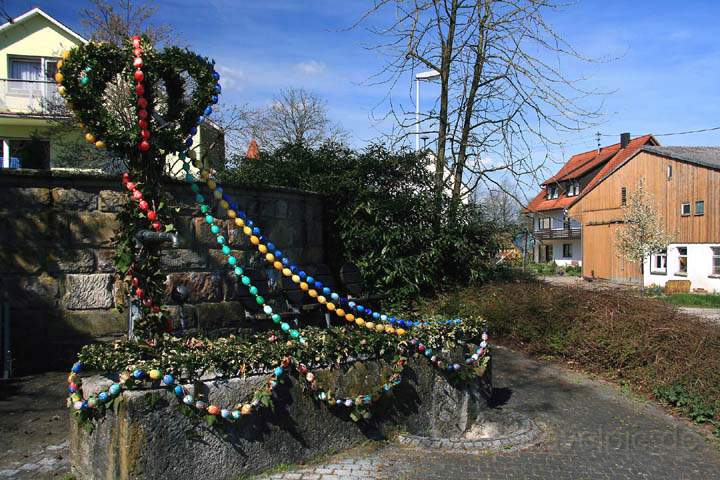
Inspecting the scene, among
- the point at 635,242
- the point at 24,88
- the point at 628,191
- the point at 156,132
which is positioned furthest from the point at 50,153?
the point at 628,191

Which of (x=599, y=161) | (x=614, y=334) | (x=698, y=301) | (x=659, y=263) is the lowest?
(x=698, y=301)

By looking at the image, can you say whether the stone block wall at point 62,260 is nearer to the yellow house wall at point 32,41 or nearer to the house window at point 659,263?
the yellow house wall at point 32,41

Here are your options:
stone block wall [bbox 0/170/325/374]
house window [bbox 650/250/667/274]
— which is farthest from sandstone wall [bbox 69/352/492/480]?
house window [bbox 650/250/667/274]

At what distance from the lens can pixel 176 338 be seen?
491cm

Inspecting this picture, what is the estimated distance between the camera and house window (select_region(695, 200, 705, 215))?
104 feet

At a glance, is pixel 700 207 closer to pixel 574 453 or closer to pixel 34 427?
pixel 574 453

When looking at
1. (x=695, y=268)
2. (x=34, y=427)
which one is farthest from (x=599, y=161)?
(x=34, y=427)

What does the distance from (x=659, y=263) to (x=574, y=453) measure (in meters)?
34.2

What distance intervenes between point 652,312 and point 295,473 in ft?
18.2

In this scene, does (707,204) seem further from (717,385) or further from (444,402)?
(444,402)

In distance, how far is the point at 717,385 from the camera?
19.7ft

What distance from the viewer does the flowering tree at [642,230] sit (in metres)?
33.4

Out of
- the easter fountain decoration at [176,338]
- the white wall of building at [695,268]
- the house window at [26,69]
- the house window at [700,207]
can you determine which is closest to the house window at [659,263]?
the white wall of building at [695,268]

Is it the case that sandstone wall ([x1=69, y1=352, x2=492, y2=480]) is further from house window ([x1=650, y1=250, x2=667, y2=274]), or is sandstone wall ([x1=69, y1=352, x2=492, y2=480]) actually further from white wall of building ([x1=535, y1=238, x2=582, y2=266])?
white wall of building ([x1=535, y1=238, x2=582, y2=266])
